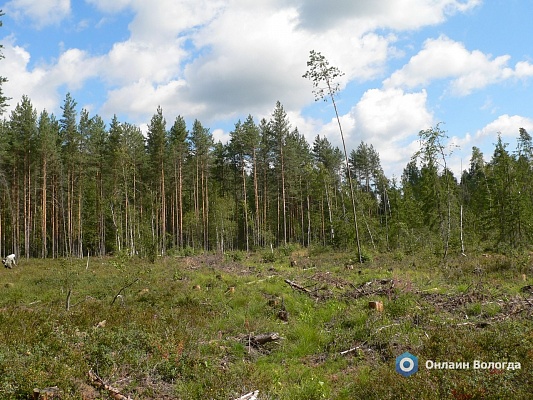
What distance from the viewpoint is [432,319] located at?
9.70 meters

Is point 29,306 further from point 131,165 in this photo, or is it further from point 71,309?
point 131,165

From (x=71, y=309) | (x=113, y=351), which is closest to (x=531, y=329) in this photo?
(x=113, y=351)

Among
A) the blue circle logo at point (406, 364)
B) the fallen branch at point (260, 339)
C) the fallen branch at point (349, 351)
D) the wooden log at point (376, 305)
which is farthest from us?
the wooden log at point (376, 305)

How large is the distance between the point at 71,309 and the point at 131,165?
26.4 meters

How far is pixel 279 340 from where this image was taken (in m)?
9.74

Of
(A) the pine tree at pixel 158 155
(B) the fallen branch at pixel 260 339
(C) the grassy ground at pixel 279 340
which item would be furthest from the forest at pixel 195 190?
(B) the fallen branch at pixel 260 339

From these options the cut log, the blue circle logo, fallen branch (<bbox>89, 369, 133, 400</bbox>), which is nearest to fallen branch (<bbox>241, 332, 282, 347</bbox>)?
the blue circle logo

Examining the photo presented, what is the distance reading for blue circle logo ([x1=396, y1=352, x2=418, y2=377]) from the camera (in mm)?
6953

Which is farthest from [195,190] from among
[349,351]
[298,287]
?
[349,351]

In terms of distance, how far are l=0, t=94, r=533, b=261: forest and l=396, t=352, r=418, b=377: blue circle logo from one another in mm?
18795

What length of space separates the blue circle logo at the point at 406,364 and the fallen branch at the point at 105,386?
202 inches

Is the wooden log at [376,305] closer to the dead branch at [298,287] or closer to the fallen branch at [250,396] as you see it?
the dead branch at [298,287]

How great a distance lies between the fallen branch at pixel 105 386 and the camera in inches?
251

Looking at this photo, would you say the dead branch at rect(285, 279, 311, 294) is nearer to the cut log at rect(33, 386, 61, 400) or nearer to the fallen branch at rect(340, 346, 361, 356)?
the fallen branch at rect(340, 346, 361, 356)
